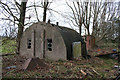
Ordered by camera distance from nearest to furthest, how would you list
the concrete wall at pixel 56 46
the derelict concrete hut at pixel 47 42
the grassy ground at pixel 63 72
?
1. the grassy ground at pixel 63 72
2. the concrete wall at pixel 56 46
3. the derelict concrete hut at pixel 47 42

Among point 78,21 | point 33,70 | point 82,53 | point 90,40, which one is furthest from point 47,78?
point 78,21

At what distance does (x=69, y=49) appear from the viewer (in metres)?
11.6

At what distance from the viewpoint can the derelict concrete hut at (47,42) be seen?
11.5m


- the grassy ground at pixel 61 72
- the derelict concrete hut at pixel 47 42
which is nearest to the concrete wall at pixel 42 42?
the derelict concrete hut at pixel 47 42

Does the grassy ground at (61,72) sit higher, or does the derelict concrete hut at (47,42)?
the derelict concrete hut at (47,42)

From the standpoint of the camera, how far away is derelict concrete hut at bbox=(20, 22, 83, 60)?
11484 mm

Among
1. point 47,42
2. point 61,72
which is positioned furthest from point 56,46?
point 61,72

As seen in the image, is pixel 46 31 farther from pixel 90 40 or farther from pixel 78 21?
pixel 78 21

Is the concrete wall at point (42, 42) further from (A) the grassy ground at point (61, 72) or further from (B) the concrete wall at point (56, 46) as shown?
(A) the grassy ground at point (61, 72)

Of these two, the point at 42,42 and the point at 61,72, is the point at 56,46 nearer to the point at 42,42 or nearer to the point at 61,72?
the point at 42,42

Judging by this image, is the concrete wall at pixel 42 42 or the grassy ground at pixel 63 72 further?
the concrete wall at pixel 42 42

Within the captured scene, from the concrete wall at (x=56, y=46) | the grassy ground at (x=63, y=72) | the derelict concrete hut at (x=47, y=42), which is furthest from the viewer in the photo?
the derelict concrete hut at (x=47, y=42)

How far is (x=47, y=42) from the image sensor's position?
12570 mm

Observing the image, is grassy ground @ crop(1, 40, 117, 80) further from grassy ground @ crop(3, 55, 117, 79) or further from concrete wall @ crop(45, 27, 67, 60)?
concrete wall @ crop(45, 27, 67, 60)
